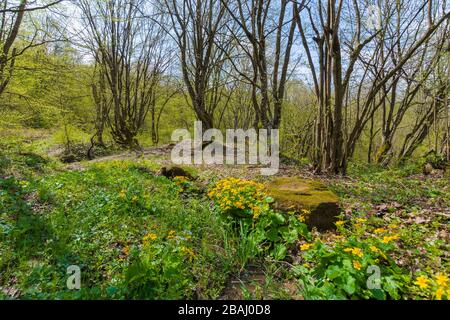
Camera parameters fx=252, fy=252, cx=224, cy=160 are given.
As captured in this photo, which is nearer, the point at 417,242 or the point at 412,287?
the point at 412,287

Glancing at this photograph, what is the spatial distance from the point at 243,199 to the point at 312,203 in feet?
2.87

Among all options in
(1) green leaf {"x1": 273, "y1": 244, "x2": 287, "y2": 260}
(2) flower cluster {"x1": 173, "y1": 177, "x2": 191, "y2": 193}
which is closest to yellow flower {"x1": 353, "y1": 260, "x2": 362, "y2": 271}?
(1) green leaf {"x1": 273, "y1": 244, "x2": 287, "y2": 260}

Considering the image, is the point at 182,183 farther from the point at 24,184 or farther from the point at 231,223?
the point at 24,184

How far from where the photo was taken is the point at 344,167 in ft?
18.9

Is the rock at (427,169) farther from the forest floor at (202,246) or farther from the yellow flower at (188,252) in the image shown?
the yellow flower at (188,252)

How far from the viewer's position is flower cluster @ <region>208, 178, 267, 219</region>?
3.25 meters

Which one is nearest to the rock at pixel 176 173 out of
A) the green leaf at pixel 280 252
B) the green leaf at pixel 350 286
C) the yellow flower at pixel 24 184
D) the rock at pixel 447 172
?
the yellow flower at pixel 24 184

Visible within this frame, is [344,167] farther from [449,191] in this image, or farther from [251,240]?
[251,240]

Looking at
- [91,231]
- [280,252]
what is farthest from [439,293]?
[91,231]

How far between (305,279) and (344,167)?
4.19 m

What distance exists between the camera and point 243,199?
3.37 meters

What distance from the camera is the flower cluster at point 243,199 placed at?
128 inches

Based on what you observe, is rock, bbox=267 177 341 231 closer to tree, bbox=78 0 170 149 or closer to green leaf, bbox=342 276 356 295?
green leaf, bbox=342 276 356 295
